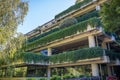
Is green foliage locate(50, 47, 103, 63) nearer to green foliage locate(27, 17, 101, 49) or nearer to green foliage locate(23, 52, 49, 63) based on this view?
green foliage locate(23, 52, 49, 63)

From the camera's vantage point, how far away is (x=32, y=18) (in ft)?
56.1

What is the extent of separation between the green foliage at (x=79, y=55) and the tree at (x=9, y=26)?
5.96m

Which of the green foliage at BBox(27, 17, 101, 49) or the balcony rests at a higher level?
the green foliage at BBox(27, 17, 101, 49)

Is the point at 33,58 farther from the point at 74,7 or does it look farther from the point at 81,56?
the point at 74,7

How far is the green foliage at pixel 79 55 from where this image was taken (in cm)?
1560

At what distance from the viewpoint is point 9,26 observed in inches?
554

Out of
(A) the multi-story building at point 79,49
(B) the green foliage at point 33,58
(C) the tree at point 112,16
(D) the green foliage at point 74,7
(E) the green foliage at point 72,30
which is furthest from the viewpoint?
(D) the green foliage at point 74,7

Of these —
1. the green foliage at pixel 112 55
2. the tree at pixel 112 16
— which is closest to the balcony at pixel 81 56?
the green foliage at pixel 112 55

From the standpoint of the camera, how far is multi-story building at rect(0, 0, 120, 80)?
1673cm

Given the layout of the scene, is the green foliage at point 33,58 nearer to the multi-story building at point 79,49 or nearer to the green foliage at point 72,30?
the multi-story building at point 79,49

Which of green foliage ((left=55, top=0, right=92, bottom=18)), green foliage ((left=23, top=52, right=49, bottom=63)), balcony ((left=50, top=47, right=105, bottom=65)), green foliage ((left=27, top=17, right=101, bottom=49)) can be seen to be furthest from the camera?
green foliage ((left=55, top=0, right=92, bottom=18))

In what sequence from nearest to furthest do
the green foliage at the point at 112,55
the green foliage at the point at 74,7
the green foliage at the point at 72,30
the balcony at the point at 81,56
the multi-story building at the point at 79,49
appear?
the balcony at the point at 81,56 < the green foliage at the point at 112,55 < the multi-story building at the point at 79,49 < the green foliage at the point at 72,30 < the green foliage at the point at 74,7

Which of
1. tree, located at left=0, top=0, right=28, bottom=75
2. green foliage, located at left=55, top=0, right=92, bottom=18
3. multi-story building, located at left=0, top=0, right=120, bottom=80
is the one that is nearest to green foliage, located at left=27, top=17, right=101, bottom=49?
multi-story building, located at left=0, top=0, right=120, bottom=80

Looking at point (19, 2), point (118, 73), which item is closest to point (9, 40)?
point (19, 2)
